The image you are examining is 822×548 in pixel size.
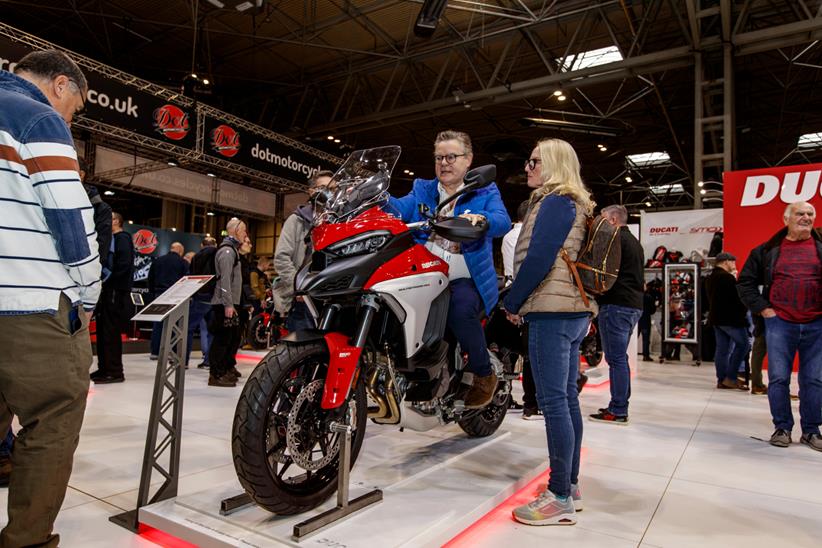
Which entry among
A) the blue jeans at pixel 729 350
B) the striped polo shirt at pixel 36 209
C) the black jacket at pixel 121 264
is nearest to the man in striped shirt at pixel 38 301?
the striped polo shirt at pixel 36 209

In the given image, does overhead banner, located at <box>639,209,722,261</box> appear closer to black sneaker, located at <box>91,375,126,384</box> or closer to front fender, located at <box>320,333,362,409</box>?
black sneaker, located at <box>91,375,126,384</box>

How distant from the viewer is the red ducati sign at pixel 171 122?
8.76 metres

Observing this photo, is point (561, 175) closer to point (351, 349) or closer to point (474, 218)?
point (474, 218)

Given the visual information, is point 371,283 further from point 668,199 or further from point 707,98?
point 668,199

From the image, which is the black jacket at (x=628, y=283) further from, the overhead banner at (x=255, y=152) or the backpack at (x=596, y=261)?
the overhead banner at (x=255, y=152)

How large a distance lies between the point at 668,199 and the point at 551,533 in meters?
22.0

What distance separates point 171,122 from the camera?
29.5ft

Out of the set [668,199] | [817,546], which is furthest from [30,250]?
[668,199]

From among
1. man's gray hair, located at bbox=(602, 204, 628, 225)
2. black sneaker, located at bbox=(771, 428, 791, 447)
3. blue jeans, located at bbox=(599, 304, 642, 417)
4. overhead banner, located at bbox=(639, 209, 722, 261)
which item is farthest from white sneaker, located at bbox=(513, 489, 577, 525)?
overhead banner, located at bbox=(639, 209, 722, 261)

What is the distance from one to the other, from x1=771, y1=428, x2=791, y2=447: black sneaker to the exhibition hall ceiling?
22.6ft

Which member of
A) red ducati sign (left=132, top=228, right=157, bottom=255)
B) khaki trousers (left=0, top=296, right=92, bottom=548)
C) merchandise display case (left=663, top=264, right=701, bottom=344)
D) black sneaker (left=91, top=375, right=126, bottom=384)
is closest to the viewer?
khaki trousers (left=0, top=296, right=92, bottom=548)

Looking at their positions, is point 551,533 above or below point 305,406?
below

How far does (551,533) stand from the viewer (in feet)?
6.81

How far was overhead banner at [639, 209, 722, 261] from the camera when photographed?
942 centimetres
